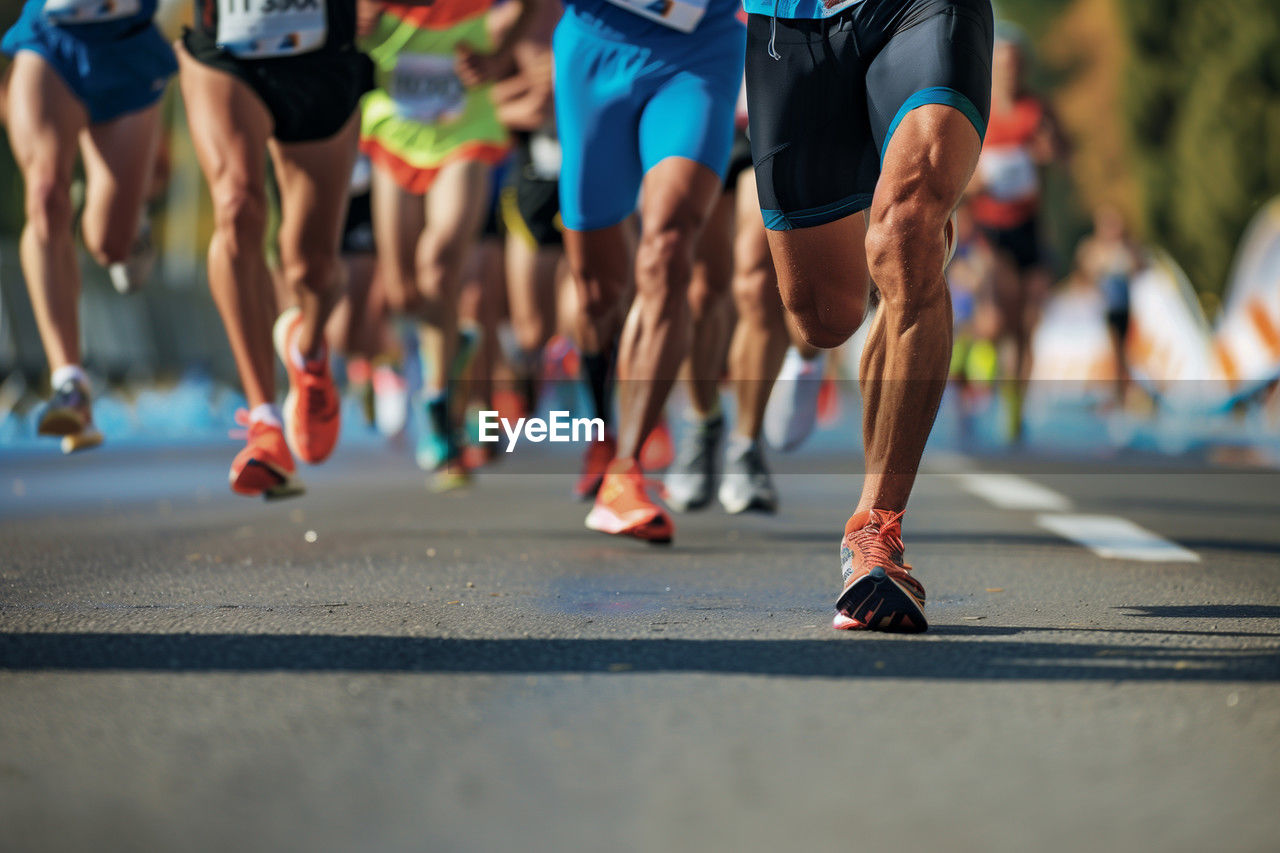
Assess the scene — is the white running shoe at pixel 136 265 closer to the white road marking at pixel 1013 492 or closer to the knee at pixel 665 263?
the knee at pixel 665 263

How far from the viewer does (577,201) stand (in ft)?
20.1

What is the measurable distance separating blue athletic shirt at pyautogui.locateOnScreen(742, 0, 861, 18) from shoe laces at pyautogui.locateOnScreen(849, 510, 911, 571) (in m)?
1.15

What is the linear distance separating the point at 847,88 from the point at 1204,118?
92.3ft

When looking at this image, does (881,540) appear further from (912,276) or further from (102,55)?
(102,55)

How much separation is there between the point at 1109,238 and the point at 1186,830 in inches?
754

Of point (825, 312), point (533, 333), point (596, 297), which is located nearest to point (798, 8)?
point (825, 312)

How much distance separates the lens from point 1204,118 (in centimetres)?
3098

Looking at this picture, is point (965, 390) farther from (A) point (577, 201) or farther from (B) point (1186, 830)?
(B) point (1186, 830)

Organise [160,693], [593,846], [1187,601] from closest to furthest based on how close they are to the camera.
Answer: [593,846], [160,693], [1187,601]

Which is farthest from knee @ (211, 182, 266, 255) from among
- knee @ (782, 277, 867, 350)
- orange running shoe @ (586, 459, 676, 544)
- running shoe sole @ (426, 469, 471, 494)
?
running shoe sole @ (426, 469, 471, 494)

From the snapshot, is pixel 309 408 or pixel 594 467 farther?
pixel 594 467

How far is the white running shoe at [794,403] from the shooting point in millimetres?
7707

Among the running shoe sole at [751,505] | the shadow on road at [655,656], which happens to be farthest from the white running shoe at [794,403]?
→ the shadow on road at [655,656]

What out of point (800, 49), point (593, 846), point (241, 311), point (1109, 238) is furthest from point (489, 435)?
point (1109, 238)
